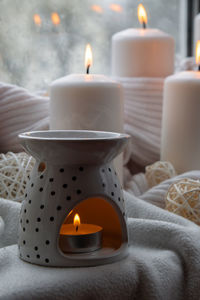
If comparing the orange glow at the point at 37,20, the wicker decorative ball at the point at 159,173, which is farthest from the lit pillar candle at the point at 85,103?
the orange glow at the point at 37,20

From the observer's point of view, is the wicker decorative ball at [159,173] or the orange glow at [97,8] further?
the orange glow at [97,8]

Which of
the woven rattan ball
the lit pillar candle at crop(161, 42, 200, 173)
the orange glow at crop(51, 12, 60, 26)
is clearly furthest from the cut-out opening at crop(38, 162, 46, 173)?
the orange glow at crop(51, 12, 60, 26)

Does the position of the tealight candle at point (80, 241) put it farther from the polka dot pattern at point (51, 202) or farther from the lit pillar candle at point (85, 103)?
the lit pillar candle at point (85, 103)

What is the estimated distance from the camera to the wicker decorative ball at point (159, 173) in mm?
719

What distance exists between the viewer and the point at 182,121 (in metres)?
0.76

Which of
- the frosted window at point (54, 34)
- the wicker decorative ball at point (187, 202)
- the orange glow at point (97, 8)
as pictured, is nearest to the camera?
the wicker decorative ball at point (187, 202)

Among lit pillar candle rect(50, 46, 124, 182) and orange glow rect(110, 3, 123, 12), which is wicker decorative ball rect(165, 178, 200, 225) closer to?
lit pillar candle rect(50, 46, 124, 182)

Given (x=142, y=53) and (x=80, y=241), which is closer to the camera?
(x=80, y=241)

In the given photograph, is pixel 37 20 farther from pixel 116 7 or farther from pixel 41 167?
pixel 41 167

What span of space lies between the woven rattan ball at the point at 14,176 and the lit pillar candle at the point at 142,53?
323 mm

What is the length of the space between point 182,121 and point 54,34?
0.41m

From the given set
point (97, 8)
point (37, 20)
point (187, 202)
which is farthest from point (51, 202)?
point (97, 8)

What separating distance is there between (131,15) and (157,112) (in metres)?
0.45

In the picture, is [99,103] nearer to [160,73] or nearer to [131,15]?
[160,73]
